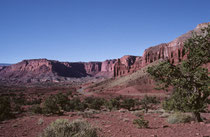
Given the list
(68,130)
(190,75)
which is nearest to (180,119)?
(190,75)

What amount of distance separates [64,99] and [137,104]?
13.4m

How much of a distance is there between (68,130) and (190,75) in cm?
658

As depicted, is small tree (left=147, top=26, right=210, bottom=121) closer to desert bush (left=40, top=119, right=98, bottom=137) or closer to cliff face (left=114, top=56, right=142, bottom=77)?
desert bush (left=40, top=119, right=98, bottom=137)

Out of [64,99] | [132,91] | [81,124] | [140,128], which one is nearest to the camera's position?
[81,124]

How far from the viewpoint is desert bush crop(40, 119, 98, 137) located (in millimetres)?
4979

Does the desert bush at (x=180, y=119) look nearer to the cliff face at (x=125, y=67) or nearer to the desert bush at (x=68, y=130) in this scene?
the desert bush at (x=68, y=130)

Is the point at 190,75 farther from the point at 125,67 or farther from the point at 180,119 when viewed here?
the point at 125,67

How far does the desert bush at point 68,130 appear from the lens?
16.3ft

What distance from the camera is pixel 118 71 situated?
368 ft

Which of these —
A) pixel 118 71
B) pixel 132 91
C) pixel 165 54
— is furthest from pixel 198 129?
pixel 118 71

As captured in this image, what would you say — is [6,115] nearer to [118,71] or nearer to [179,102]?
[179,102]

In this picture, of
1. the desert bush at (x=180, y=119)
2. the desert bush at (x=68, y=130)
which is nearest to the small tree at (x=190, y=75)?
the desert bush at (x=180, y=119)

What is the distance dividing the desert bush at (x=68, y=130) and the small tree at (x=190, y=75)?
4820 millimetres

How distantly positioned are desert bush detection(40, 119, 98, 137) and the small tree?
15.8 ft
